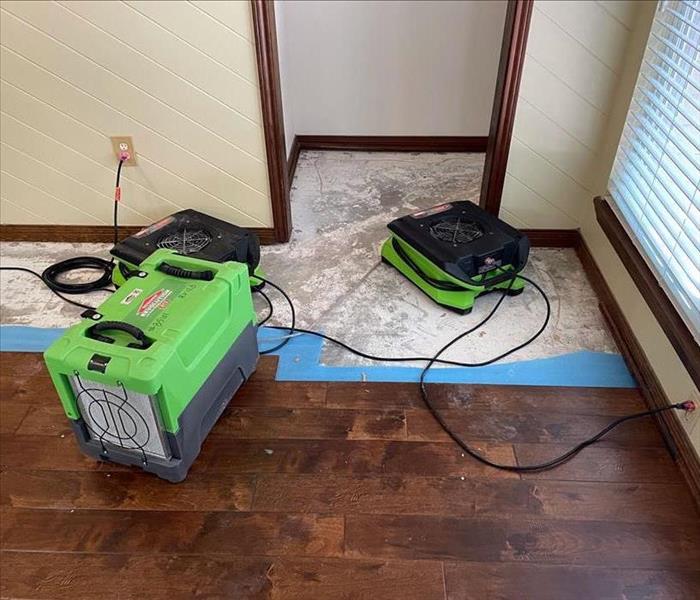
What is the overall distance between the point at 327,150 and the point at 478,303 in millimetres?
1430

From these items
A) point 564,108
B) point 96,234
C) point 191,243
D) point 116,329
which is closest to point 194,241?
point 191,243

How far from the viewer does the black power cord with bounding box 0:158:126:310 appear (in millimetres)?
2125

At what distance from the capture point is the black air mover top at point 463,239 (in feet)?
6.32

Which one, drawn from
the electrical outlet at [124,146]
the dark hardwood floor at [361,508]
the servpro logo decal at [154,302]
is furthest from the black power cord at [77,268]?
the servpro logo decal at [154,302]

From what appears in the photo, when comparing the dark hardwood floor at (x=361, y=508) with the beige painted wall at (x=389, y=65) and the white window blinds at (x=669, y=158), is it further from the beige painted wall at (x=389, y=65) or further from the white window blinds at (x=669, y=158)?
the beige painted wall at (x=389, y=65)

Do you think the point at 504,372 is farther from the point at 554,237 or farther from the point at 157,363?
the point at 157,363

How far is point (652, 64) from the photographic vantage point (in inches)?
71.9

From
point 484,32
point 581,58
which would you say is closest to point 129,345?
point 581,58

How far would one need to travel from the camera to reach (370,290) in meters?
2.15

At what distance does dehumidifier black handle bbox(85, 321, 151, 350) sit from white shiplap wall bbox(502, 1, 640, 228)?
1462 millimetres

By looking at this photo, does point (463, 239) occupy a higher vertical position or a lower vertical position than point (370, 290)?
higher

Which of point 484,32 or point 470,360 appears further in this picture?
point 484,32

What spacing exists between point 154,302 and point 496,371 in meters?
0.99

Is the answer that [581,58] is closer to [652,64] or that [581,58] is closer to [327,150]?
[652,64]
